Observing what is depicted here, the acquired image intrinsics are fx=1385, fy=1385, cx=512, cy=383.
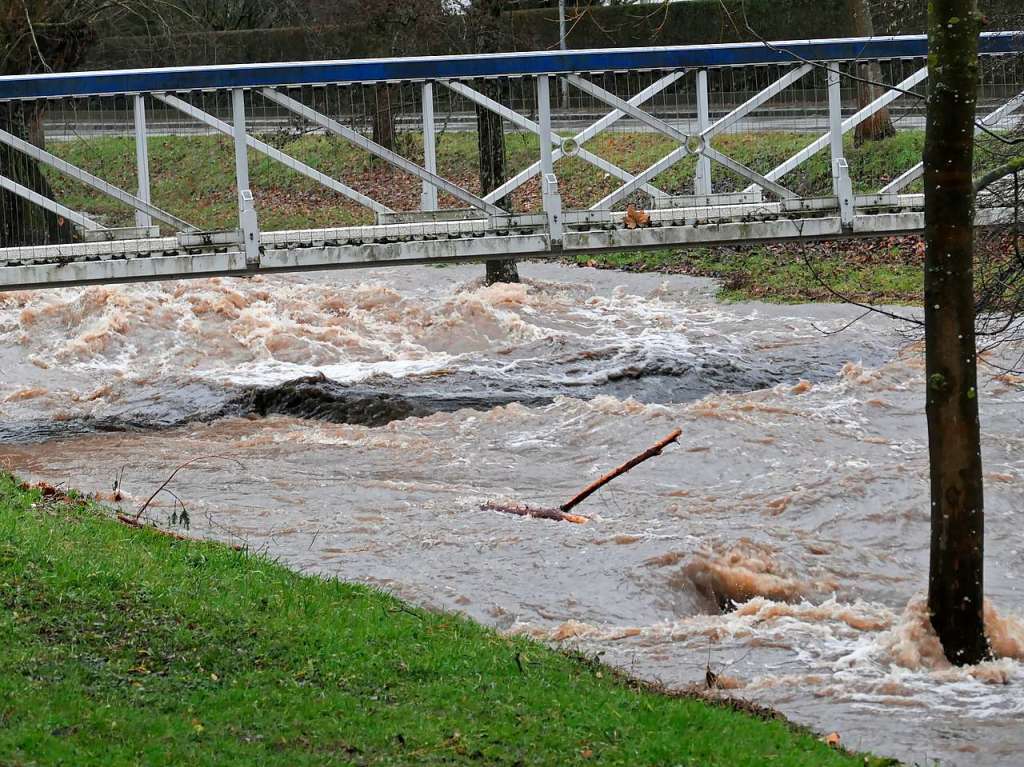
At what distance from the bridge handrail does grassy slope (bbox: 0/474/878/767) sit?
879 cm

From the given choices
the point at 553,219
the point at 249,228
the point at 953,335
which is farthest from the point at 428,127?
the point at 953,335

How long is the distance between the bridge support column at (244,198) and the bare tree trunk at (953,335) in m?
9.94

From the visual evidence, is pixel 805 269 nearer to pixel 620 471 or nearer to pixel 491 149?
pixel 491 149

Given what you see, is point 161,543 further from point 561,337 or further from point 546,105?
point 561,337

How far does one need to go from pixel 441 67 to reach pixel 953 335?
10372 millimetres

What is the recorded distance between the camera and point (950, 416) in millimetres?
8180

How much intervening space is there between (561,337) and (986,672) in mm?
14591

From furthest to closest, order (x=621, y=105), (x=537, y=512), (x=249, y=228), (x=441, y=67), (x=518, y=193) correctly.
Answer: (x=518, y=193) < (x=441, y=67) < (x=621, y=105) < (x=249, y=228) < (x=537, y=512)

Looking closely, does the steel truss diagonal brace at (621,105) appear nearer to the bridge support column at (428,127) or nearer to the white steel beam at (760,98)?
the white steel beam at (760,98)

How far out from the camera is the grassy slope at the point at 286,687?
6148 millimetres

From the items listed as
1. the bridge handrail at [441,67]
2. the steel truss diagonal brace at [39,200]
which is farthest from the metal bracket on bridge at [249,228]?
the steel truss diagonal brace at [39,200]

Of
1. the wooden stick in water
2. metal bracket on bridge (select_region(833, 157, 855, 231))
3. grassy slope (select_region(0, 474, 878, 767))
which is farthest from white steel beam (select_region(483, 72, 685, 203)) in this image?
grassy slope (select_region(0, 474, 878, 767))

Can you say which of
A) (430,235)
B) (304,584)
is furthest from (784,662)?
(430,235)

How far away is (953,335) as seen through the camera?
8.05m
